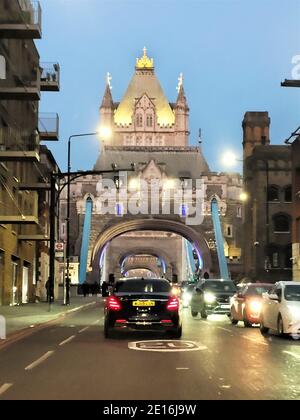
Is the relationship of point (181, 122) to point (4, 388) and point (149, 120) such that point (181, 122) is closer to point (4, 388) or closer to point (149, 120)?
point (149, 120)

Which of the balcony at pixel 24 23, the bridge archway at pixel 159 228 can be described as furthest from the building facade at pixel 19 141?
the bridge archway at pixel 159 228

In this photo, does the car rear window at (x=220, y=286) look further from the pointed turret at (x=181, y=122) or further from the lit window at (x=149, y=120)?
the lit window at (x=149, y=120)

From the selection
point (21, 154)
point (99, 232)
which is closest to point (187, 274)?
point (99, 232)

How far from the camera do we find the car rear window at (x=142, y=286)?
66.3 ft

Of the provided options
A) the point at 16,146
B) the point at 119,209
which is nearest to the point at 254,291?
the point at 16,146

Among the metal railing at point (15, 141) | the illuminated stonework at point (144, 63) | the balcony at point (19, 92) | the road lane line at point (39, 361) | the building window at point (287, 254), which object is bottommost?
the road lane line at point (39, 361)

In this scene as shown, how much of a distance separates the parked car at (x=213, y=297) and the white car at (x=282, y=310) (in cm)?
908

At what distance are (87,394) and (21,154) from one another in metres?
26.3

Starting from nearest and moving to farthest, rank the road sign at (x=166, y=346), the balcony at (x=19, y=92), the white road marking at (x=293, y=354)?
1. the white road marking at (x=293, y=354)
2. the road sign at (x=166, y=346)
3. the balcony at (x=19, y=92)

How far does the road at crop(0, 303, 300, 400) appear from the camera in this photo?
9909 millimetres

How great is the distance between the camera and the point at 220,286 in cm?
3325

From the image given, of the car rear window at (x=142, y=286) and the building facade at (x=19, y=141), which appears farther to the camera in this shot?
the building facade at (x=19, y=141)

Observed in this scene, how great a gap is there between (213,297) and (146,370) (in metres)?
19.9

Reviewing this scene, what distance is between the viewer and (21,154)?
3494 cm
